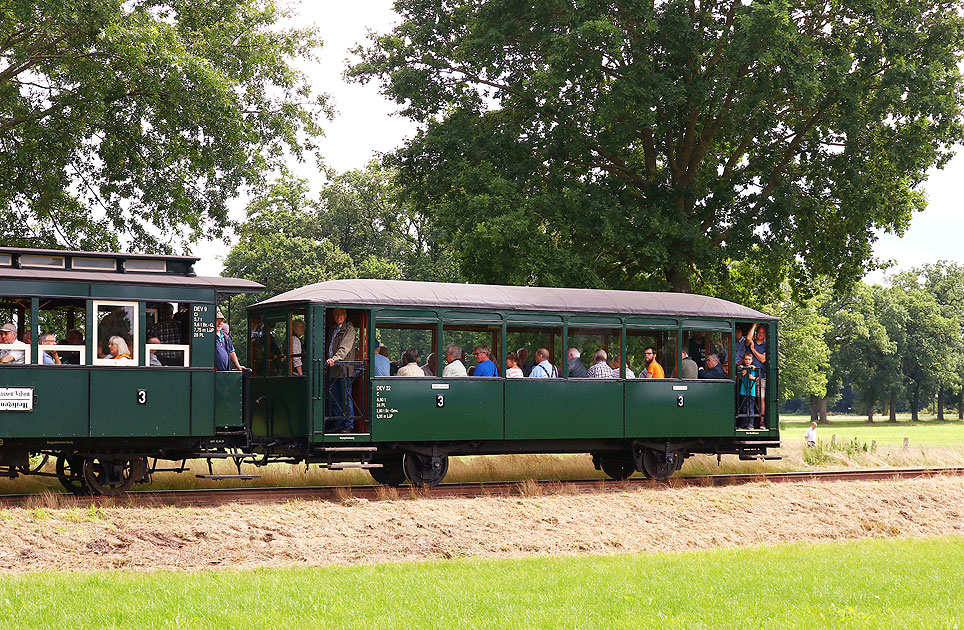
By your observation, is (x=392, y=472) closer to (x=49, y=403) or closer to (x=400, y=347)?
(x=400, y=347)

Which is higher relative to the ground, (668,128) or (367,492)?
(668,128)

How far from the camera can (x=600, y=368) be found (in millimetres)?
18219

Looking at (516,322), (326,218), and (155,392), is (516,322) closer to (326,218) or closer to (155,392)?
(155,392)

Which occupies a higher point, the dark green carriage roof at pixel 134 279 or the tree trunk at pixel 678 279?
the tree trunk at pixel 678 279

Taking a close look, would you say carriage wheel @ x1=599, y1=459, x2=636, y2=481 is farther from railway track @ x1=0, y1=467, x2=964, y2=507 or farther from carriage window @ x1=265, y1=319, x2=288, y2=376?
carriage window @ x1=265, y1=319, x2=288, y2=376

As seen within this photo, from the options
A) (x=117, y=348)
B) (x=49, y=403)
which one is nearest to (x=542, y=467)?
(x=117, y=348)

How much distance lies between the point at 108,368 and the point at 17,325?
4.19 ft

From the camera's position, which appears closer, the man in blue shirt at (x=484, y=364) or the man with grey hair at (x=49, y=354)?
the man with grey hair at (x=49, y=354)

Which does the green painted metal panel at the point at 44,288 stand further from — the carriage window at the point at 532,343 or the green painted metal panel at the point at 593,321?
the green painted metal panel at the point at 593,321

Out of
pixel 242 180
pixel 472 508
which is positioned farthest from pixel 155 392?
pixel 242 180

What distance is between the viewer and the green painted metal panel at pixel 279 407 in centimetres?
1575

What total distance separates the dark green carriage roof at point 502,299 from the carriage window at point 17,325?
3.51 m

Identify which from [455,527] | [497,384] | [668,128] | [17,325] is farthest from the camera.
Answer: [668,128]

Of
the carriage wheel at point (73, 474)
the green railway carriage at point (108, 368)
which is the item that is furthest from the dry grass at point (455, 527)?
the carriage wheel at point (73, 474)
